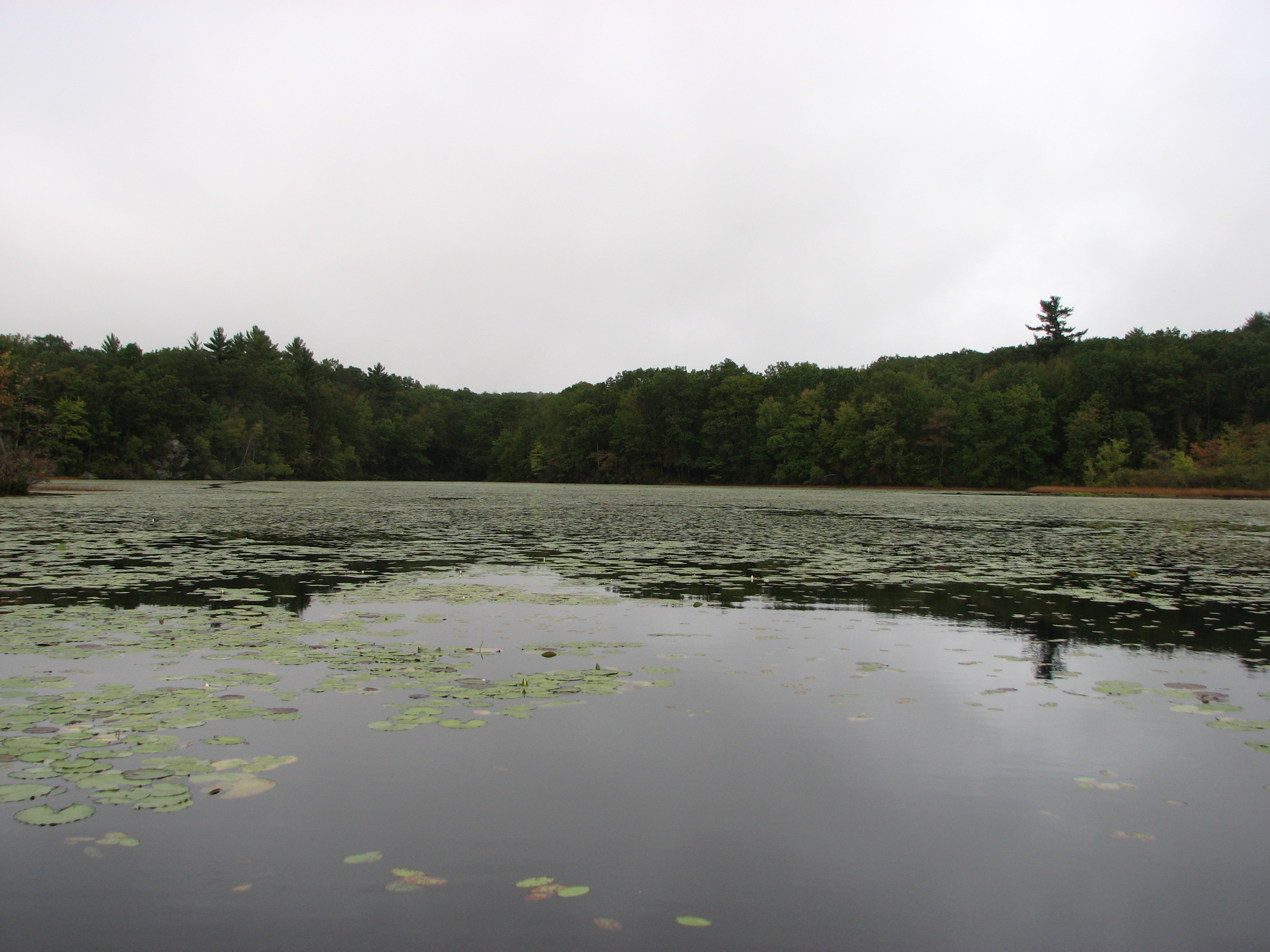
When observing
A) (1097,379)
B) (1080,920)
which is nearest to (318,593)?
(1080,920)

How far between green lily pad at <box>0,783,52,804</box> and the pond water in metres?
0.02

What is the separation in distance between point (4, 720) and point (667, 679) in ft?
12.2

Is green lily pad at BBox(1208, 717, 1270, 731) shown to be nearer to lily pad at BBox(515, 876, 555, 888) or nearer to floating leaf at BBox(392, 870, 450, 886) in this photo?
lily pad at BBox(515, 876, 555, 888)

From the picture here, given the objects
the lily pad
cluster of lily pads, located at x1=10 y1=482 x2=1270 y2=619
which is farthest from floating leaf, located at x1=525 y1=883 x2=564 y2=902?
cluster of lily pads, located at x1=10 y1=482 x2=1270 y2=619

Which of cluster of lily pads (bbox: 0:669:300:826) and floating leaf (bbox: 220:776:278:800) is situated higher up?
cluster of lily pads (bbox: 0:669:300:826)

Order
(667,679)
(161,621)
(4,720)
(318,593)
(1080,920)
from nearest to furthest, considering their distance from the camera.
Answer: (1080,920) → (4,720) → (667,679) → (161,621) → (318,593)

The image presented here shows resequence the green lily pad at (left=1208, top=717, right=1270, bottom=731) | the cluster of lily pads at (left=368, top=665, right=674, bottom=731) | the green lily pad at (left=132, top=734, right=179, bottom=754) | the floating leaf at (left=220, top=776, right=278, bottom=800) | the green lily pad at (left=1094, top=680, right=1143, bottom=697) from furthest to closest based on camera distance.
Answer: the green lily pad at (left=1094, top=680, right=1143, bottom=697) → the green lily pad at (left=1208, top=717, right=1270, bottom=731) → the cluster of lily pads at (left=368, top=665, right=674, bottom=731) → the green lily pad at (left=132, top=734, right=179, bottom=754) → the floating leaf at (left=220, top=776, right=278, bottom=800)

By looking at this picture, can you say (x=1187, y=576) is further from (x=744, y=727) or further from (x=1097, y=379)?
(x=1097, y=379)

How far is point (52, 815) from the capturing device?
312 cm

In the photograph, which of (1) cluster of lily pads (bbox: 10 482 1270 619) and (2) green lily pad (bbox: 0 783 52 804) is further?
(1) cluster of lily pads (bbox: 10 482 1270 619)

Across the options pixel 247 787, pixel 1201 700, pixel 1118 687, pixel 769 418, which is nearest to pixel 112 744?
pixel 247 787

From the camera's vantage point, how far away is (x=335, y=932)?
2453mm

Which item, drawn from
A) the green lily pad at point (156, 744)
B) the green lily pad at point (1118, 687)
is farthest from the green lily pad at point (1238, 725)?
the green lily pad at point (156, 744)

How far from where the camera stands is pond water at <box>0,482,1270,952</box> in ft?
8.53
